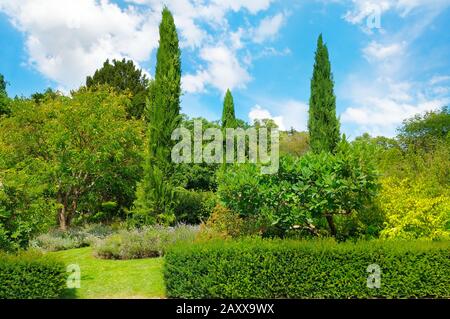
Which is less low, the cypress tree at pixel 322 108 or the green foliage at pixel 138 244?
the cypress tree at pixel 322 108

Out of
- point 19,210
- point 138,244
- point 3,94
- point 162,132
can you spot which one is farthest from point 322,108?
point 3,94

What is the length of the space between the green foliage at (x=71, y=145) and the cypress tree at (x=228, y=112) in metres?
7.87

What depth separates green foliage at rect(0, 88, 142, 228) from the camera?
1447cm

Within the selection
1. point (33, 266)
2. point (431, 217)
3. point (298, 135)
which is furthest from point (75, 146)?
point (298, 135)

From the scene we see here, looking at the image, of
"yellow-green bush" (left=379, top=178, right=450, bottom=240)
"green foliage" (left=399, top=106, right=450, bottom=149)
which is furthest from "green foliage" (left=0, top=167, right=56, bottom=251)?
"green foliage" (left=399, top=106, right=450, bottom=149)

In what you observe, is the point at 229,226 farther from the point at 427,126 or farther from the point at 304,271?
the point at 427,126

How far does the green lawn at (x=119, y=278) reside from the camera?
25.9 ft

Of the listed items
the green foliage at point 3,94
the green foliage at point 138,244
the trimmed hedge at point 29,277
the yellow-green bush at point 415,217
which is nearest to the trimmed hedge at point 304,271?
the yellow-green bush at point 415,217

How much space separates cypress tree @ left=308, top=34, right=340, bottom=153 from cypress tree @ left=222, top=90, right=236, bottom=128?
523 cm

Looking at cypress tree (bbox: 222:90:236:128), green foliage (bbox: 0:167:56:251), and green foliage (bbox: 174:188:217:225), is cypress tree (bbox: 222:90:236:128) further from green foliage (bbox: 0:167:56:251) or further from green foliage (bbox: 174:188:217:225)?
green foliage (bbox: 0:167:56:251)

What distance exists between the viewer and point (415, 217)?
9.29m

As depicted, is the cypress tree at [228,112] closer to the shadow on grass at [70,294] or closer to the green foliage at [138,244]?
the green foliage at [138,244]
